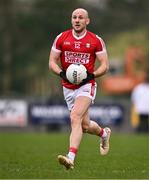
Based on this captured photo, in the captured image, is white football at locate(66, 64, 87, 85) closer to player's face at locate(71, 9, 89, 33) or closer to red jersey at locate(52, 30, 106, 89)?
red jersey at locate(52, 30, 106, 89)

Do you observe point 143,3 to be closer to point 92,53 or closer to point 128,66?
point 128,66

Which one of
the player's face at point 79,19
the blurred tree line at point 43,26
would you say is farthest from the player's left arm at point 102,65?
the blurred tree line at point 43,26

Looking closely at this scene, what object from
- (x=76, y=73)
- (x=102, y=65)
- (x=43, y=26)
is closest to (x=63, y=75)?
(x=76, y=73)

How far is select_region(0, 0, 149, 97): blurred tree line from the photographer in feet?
189

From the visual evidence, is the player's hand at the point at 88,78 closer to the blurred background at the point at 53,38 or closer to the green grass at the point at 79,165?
the green grass at the point at 79,165

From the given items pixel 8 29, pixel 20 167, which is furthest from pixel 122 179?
pixel 8 29

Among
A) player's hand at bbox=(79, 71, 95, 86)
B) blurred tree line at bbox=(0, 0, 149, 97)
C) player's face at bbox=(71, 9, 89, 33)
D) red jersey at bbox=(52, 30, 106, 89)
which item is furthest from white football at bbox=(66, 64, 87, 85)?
blurred tree line at bbox=(0, 0, 149, 97)

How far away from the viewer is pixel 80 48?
13383mm

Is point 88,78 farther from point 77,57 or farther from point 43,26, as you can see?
point 43,26

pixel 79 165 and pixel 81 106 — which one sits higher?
pixel 81 106

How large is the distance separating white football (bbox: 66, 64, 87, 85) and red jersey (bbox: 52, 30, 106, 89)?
0.64 ft

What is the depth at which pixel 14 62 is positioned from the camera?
5934 cm

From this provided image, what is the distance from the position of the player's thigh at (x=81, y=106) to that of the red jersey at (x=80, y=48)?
232 millimetres

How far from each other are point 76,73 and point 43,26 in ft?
158
